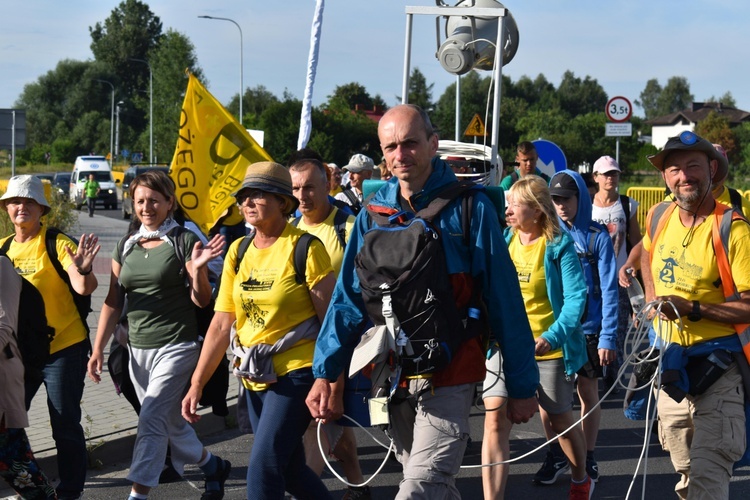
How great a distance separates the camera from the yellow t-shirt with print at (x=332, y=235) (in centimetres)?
576

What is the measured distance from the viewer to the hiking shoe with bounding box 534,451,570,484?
643 cm

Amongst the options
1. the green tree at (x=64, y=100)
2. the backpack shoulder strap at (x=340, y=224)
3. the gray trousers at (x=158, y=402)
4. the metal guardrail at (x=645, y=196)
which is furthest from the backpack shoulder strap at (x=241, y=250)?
the green tree at (x=64, y=100)

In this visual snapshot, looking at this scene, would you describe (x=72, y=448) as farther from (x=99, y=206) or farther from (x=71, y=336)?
(x=99, y=206)

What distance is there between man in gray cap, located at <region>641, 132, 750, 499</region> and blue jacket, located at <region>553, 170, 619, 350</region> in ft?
4.90

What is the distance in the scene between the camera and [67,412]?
221 inches

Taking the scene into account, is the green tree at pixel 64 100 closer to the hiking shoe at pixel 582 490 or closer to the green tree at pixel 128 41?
the green tree at pixel 128 41

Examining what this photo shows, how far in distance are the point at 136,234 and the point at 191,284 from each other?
455 mm

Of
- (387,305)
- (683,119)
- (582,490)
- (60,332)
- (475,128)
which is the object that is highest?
(683,119)

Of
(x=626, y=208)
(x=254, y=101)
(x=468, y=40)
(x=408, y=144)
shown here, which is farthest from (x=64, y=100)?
(x=408, y=144)

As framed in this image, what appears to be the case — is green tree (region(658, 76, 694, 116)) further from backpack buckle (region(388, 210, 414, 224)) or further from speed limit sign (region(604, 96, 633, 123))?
backpack buckle (region(388, 210, 414, 224))

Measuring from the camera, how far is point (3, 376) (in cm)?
470

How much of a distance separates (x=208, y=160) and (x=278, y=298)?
465cm

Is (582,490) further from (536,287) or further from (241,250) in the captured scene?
(241,250)

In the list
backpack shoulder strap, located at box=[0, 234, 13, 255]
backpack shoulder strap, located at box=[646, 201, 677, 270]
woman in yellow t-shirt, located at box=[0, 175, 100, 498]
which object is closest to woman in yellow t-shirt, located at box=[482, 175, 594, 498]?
backpack shoulder strap, located at box=[646, 201, 677, 270]
